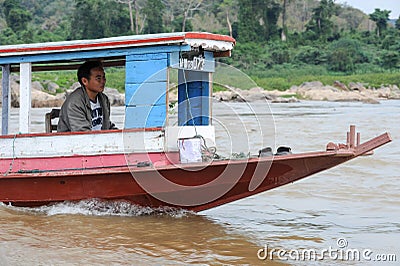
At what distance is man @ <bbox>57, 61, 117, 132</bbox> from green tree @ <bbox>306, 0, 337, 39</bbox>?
39.9 meters

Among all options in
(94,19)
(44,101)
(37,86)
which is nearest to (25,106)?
(44,101)

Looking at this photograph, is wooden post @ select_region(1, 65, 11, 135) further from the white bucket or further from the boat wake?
the white bucket

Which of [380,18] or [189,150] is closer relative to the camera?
[189,150]

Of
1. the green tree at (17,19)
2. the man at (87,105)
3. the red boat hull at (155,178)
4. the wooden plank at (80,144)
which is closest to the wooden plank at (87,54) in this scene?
the man at (87,105)

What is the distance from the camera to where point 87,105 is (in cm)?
612

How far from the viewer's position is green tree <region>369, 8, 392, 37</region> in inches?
1810

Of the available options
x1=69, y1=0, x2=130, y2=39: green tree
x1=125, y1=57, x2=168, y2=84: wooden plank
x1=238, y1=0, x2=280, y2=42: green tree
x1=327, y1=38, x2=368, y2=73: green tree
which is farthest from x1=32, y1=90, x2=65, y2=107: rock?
x1=238, y1=0, x2=280, y2=42: green tree

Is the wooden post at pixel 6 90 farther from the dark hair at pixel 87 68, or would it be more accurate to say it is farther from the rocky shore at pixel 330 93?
the rocky shore at pixel 330 93

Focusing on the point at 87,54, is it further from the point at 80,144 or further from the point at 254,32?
the point at 254,32

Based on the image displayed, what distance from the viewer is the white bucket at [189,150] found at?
5.76 meters

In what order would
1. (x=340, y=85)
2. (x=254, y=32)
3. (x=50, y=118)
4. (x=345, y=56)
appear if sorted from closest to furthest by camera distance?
(x=50, y=118)
(x=340, y=85)
(x=345, y=56)
(x=254, y=32)

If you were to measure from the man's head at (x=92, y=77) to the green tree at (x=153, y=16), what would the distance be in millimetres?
36257

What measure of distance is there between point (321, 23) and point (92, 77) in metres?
41.6

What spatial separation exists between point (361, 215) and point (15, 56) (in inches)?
148
